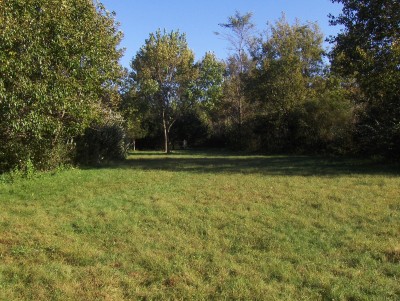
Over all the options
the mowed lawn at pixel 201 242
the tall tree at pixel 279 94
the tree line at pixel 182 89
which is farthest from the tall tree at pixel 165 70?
the mowed lawn at pixel 201 242

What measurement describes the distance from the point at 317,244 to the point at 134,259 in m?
2.85

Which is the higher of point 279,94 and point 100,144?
point 279,94

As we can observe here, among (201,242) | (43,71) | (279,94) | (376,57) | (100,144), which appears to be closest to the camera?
(201,242)

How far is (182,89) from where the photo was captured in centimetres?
3341

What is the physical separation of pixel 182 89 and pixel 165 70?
6.94 ft

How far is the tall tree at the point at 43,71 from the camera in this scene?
8.89m

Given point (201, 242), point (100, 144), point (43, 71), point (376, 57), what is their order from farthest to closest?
1. point (100, 144)
2. point (376, 57)
3. point (43, 71)
4. point (201, 242)

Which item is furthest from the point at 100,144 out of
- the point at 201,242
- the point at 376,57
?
the point at 201,242

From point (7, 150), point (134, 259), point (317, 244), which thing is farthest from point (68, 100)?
point (317, 244)

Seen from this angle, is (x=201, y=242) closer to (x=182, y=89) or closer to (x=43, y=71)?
(x=43, y=71)

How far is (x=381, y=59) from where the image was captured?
15594 millimetres

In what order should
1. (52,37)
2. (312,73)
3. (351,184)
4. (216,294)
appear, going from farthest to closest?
(312,73)
(351,184)
(52,37)
(216,294)

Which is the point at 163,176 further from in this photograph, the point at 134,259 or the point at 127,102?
the point at 127,102

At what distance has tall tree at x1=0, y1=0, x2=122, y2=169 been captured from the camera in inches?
350
